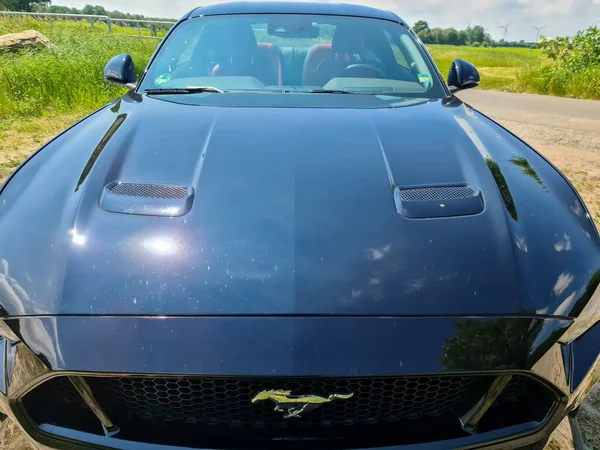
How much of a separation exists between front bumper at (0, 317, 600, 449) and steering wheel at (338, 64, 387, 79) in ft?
5.81

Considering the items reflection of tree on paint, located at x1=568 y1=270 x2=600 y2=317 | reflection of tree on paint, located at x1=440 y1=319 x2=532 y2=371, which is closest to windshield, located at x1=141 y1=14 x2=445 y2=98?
reflection of tree on paint, located at x1=568 y1=270 x2=600 y2=317

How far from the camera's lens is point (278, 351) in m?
1.20

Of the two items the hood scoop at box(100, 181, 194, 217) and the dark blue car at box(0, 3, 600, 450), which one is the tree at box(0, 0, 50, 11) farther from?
the dark blue car at box(0, 3, 600, 450)

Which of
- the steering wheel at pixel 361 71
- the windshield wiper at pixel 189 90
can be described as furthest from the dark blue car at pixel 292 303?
the steering wheel at pixel 361 71

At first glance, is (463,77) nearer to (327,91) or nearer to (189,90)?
(327,91)

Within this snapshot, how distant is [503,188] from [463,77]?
1606 millimetres

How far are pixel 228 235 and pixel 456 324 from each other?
24.2 inches

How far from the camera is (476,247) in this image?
1.44 meters

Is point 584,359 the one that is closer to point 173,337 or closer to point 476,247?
point 476,247

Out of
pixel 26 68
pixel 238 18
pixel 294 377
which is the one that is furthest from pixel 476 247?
pixel 26 68

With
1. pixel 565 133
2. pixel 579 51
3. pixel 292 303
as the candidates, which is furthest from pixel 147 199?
pixel 579 51

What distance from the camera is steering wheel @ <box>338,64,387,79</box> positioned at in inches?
108

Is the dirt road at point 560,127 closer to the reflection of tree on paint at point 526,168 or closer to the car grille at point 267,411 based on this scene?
the reflection of tree on paint at point 526,168

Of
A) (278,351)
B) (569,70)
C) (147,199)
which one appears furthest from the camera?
(569,70)
